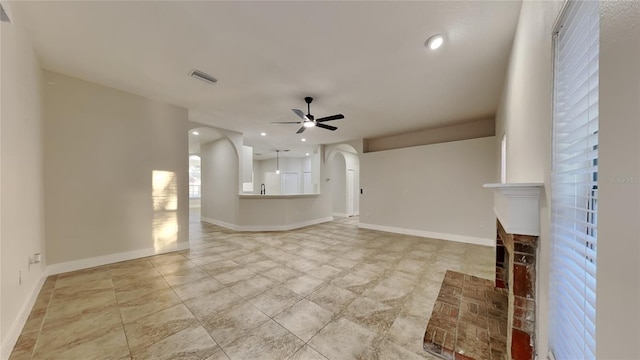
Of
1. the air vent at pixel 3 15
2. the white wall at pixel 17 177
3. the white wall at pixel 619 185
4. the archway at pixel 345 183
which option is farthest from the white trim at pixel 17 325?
the archway at pixel 345 183

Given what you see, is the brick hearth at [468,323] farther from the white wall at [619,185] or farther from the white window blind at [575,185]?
the white wall at [619,185]

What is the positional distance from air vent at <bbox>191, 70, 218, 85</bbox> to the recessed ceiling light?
8.78ft

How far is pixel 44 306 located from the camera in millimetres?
2174

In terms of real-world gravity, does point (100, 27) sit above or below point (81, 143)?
above

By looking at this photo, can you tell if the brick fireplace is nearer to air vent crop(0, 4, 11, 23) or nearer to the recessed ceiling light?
the recessed ceiling light

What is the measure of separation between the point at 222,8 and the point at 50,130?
3116 millimetres

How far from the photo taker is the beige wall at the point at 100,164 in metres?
2.95

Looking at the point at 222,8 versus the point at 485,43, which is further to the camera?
the point at 485,43

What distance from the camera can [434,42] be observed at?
2.18 meters

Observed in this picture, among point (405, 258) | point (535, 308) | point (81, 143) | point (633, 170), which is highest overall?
point (81, 143)

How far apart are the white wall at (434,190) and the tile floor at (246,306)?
988 millimetres

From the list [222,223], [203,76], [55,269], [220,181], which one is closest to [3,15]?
[203,76]

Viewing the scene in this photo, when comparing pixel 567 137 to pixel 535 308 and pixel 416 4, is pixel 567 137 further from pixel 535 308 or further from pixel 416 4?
pixel 416 4

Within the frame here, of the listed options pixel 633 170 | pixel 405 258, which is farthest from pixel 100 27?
pixel 405 258
